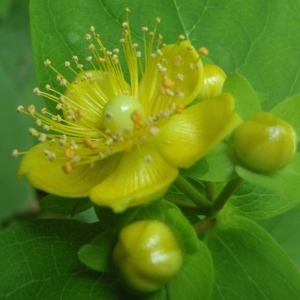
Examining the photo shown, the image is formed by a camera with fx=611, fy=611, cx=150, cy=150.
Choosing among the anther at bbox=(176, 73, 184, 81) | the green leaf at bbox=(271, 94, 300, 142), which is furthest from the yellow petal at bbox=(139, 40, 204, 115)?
the green leaf at bbox=(271, 94, 300, 142)

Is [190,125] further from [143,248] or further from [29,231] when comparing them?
[29,231]

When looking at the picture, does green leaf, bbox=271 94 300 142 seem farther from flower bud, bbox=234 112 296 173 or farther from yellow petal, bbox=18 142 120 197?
yellow petal, bbox=18 142 120 197

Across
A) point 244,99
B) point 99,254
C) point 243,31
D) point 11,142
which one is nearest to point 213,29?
point 243,31

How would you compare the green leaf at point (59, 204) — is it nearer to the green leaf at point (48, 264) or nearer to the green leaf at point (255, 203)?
the green leaf at point (48, 264)

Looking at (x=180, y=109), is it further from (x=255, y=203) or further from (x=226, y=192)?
(x=255, y=203)

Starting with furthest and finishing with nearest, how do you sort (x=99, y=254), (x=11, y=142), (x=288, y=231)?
(x=11, y=142) < (x=288, y=231) < (x=99, y=254)
